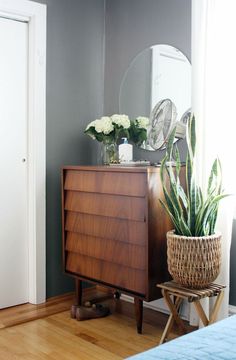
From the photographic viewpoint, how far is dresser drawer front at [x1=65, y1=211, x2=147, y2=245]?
2.62 metres

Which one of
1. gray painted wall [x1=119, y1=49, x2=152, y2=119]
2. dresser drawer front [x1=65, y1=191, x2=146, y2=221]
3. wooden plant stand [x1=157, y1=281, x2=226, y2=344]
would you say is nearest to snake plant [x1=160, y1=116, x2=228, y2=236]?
dresser drawer front [x1=65, y1=191, x2=146, y2=221]

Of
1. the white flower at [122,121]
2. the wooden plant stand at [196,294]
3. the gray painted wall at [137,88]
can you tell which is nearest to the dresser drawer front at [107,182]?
the white flower at [122,121]

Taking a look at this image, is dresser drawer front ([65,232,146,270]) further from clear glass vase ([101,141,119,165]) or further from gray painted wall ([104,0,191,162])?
gray painted wall ([104,0,191,162])

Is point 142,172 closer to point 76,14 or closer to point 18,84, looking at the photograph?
point 18,84

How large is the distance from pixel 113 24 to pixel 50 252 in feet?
5.83

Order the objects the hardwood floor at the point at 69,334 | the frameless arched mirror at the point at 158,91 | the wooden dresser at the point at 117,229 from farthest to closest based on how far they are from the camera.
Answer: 1. the frameless arched mirror at the point at 158,91
2. the wooden dresser at the point at 117,229
3. the hardwood floor at the point at 69,334

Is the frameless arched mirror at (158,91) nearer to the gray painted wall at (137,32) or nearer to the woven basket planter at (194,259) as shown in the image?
the gray painted wall at (137,32)

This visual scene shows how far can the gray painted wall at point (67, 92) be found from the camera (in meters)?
3.28

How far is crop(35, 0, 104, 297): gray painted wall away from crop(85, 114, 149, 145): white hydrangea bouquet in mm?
243

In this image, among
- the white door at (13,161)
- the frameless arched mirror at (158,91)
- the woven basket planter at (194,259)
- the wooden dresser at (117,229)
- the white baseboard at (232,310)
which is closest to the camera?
the woven basket planter at (194,259)

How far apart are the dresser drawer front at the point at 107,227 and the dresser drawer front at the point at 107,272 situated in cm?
17

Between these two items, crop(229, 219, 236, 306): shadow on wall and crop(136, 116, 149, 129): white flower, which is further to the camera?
crop(136, 116, 149, 129): white flower

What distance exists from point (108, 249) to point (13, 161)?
3.01 feet

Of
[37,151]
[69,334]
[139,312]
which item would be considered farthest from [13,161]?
[139,312]
